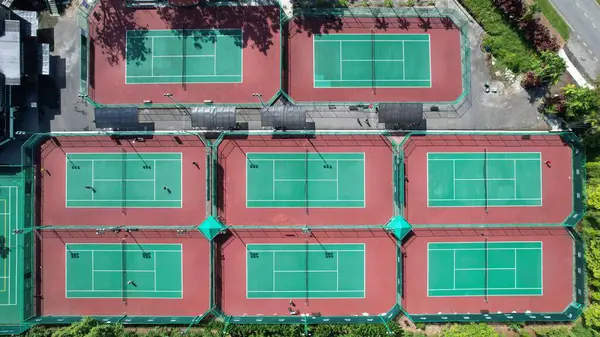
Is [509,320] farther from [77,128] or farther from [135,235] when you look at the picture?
[77,128]

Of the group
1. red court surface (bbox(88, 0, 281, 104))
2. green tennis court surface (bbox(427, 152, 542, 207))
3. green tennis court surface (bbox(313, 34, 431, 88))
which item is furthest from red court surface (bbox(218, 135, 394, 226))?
green tennis court surface (bbox(313, 34, 431, 88))

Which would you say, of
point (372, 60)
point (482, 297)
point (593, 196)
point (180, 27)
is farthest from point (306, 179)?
point (593, 196)

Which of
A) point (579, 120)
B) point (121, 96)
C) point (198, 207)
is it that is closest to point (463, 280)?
point (579, 120)

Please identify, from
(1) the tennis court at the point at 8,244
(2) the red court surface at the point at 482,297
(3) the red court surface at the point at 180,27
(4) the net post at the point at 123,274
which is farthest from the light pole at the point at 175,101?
(2) the red court surface at the point at 482,297

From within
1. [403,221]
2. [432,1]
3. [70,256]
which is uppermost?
[432,1]

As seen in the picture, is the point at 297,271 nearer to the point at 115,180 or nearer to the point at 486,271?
the point at 486,271
